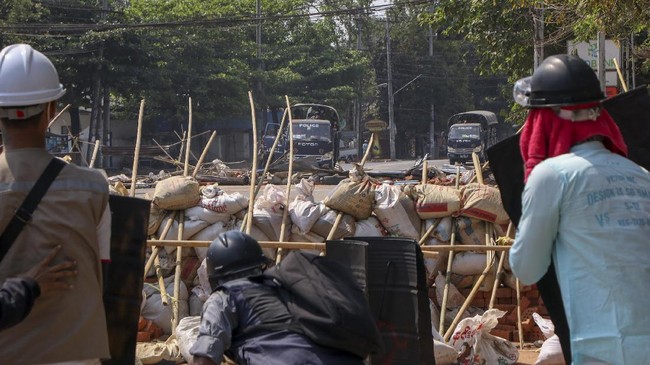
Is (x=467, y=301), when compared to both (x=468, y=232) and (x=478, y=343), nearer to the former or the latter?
(x=478, y=343)

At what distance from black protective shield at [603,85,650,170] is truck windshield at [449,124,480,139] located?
138 feet

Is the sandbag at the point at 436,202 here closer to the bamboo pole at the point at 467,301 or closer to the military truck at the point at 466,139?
the bamboo pole at the point at 467,301

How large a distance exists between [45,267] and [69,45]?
3531cm

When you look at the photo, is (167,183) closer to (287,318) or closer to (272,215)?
(272,215)

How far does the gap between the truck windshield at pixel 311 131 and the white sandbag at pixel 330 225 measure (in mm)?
26396

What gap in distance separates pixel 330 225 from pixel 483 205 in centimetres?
125

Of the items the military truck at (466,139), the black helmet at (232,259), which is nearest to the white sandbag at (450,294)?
the black helmet at (232,259)

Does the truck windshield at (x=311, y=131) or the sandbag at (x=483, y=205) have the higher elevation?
the sandbag at (x=483, y=205)

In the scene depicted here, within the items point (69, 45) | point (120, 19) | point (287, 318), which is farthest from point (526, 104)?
point (120, 19)

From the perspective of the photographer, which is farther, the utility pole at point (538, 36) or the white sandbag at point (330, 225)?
the utility pole at point (538, 36)

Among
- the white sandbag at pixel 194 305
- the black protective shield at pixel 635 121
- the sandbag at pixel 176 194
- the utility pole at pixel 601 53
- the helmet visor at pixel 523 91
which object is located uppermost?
the utility pole at pixel 601 53

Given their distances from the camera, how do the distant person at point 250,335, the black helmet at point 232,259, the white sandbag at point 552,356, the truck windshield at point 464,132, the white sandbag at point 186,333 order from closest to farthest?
1. the distant person at point 250,335
2. the black helmet at point 232,259
3. the white sandbag at point 552,356
4. the white sandbag at point 186,333
5. the truck windshield at point 464,132

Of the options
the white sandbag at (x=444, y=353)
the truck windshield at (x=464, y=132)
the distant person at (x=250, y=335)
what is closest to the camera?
the distant person at (x=250, y=335)

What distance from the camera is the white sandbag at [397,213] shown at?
8766 millimetres
